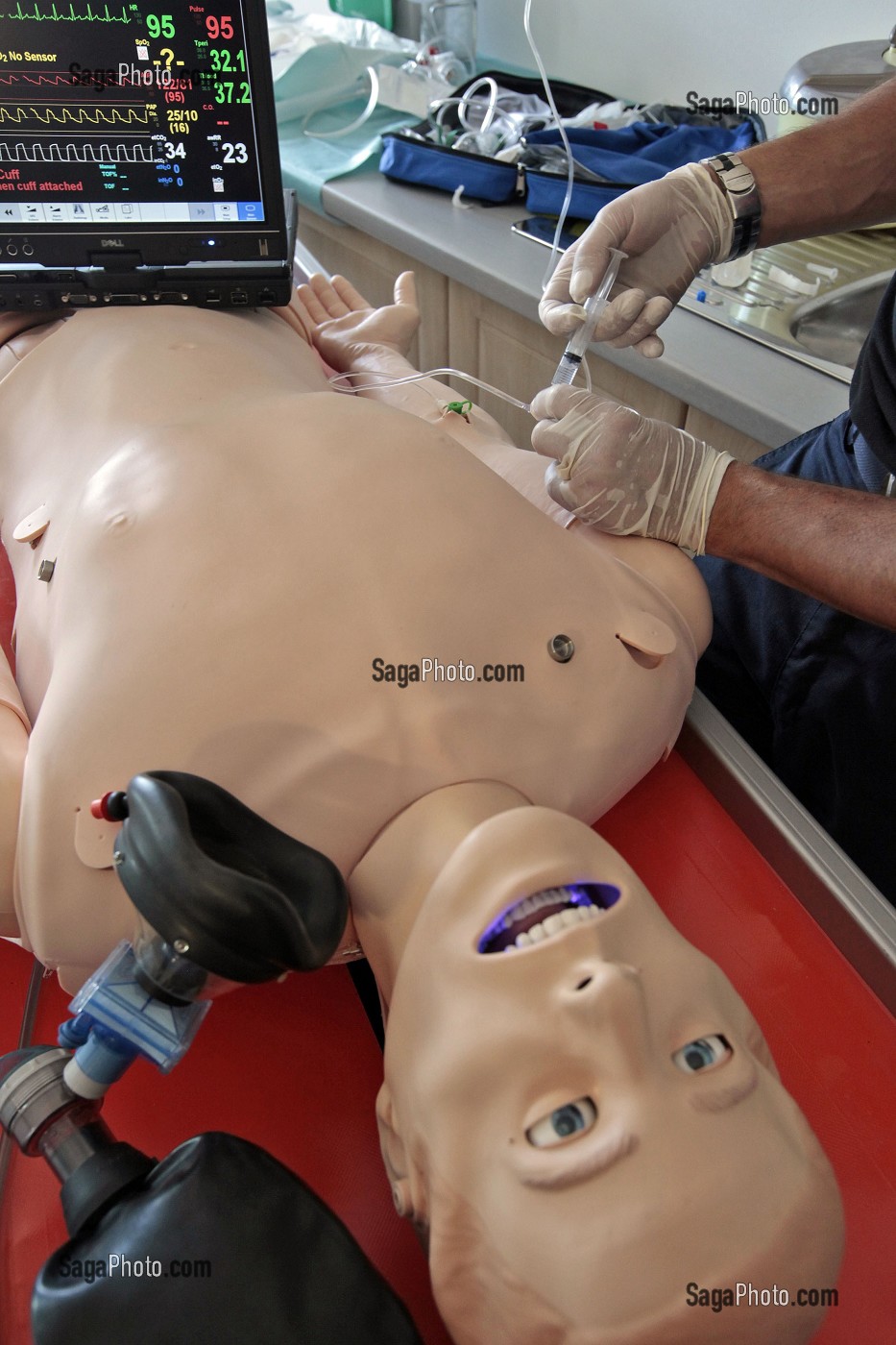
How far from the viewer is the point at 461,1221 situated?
610mm

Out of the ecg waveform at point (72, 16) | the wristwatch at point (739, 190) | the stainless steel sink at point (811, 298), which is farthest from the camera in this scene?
the stainless steel sink at point (811, 298)

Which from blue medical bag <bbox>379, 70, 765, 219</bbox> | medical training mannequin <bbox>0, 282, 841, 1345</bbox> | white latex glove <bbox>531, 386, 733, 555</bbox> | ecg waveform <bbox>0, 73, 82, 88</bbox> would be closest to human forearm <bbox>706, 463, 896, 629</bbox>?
white latex glove <bbox>531, 386, 733, 555</bbox>

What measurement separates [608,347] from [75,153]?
1063 millimetres

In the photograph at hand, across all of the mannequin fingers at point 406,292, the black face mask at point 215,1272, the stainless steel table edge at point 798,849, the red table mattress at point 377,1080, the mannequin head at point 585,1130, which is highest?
the mannequin fingers at point 406,292

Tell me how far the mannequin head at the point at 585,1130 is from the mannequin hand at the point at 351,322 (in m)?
0.99

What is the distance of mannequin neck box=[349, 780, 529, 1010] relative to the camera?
78 cm

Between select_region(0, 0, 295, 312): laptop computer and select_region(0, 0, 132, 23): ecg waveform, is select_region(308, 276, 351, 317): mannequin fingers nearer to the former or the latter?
select_region(0, 0, 295, 312): laptop computer

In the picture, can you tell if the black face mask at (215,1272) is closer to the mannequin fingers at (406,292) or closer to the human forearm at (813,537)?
the human forearm at (813,537)

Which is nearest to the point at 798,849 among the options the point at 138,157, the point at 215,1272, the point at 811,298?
the point at 215,1272

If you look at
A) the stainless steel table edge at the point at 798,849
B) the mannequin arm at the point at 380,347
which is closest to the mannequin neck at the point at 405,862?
the stainless steel table edge at the point at 798,849

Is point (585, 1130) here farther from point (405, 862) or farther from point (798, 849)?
point (798, 849)

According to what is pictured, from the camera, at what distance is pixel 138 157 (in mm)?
1130

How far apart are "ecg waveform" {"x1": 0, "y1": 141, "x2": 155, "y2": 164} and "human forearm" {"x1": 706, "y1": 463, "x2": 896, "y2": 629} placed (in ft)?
2.74

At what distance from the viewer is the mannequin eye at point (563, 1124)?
23.5 inches
